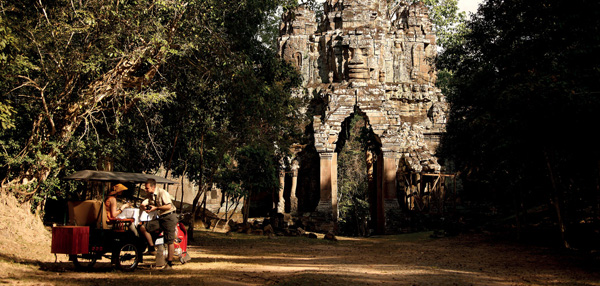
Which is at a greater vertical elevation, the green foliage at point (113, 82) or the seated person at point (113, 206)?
the green foliage at point (113, 82)

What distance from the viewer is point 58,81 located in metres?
11.6

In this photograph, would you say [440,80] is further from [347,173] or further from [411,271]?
[411,271]

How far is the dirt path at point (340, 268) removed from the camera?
716 cm

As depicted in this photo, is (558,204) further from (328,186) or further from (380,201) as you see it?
(380,201)

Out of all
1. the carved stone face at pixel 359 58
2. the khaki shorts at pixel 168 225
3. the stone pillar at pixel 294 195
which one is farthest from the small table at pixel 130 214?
A: the stone pillar at pixel 294 195

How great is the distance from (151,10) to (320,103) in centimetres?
1898

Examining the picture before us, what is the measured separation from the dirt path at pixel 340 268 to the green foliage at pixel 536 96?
211 centimetres

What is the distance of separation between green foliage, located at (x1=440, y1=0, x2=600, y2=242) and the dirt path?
211 centimetres

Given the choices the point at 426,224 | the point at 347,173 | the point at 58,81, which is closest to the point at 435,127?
the point at 347,173

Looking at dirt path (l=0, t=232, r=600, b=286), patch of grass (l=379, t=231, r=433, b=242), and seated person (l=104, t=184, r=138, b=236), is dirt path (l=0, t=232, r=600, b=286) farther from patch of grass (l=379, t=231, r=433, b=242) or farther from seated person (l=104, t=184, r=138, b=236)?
patch of grass (l=379, t=231, r=433, b=242)

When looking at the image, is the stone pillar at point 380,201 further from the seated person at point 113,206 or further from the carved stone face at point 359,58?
the seated person at point 113,206

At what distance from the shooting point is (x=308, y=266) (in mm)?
9672

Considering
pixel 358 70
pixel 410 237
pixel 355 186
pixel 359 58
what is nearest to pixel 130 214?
pixel 410 237

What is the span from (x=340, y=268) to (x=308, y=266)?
0.71m
